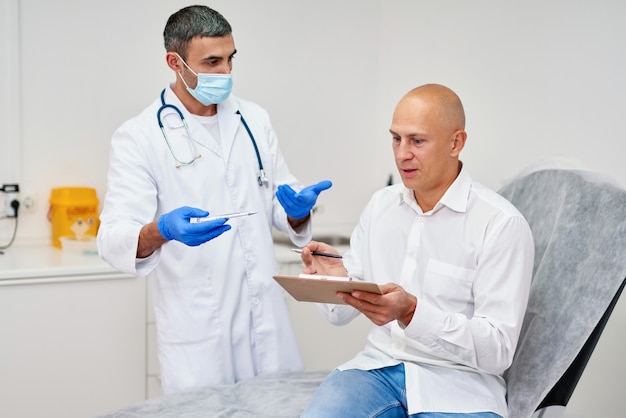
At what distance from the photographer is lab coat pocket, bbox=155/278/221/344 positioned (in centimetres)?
216

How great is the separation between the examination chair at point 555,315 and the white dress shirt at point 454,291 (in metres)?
0.11

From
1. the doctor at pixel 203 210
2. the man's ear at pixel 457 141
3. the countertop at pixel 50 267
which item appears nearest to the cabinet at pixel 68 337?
the countertop at pixel 50 267

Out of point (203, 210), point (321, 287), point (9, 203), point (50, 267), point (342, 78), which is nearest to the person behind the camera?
point (321, 287)

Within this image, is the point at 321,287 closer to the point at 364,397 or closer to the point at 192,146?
the point at 364,397

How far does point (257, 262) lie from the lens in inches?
88.1

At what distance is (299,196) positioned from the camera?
2.11 metres

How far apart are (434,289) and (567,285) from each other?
0.35m

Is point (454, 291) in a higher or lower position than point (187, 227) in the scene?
lower

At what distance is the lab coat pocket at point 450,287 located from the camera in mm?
1909

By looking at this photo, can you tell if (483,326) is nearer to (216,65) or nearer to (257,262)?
(257,262)

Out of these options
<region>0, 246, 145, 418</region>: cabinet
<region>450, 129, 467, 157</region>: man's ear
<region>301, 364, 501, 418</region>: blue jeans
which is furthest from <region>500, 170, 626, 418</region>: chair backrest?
<region>0, 246, 145, 418</region>: cabinet

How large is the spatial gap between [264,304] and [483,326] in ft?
2.32

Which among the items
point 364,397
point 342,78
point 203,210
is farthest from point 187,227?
point 342,78

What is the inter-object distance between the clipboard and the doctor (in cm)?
40
